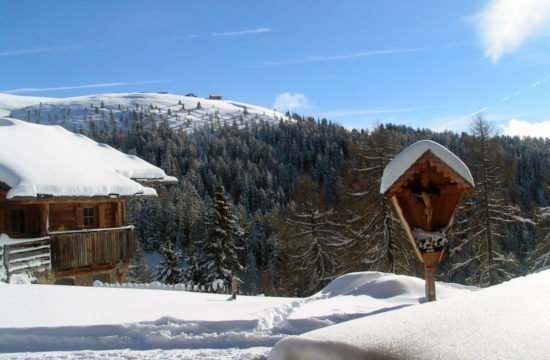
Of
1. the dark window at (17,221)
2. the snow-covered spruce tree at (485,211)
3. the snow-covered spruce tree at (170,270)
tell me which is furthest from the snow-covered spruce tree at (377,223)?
the snow-covered spruce tree at (170,270)

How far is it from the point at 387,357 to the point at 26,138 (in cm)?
2291

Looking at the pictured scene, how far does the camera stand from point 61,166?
18.8 meters

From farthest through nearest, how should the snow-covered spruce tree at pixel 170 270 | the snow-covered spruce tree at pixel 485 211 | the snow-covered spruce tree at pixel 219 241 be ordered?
the snow-covered spruce tree at pixel 170 270
the snow-covered spruce tree at pixel 219 241
the snow-covered spruce tree at pixel 485 211

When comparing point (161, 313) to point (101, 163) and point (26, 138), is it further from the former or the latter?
point (26, 138)

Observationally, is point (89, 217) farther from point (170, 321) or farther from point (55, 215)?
point (170, 321)

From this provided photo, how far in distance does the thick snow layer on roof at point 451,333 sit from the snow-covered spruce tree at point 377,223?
70.8 ft

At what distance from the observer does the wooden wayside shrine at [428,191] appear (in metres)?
7.98

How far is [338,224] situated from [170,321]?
20.0 metres

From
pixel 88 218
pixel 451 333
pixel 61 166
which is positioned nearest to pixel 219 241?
pixel 88 218

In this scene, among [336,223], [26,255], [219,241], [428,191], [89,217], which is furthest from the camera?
[219,241]

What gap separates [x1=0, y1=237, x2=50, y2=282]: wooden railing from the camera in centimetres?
1539

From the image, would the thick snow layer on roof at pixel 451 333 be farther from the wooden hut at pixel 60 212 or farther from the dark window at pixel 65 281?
the dark window at pixel 65 281

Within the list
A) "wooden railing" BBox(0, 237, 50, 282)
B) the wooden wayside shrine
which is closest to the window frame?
"wooden railing" BBox(0, 237, 50, 282)

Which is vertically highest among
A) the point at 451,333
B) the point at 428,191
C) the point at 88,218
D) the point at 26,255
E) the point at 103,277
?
the point at 428,191
